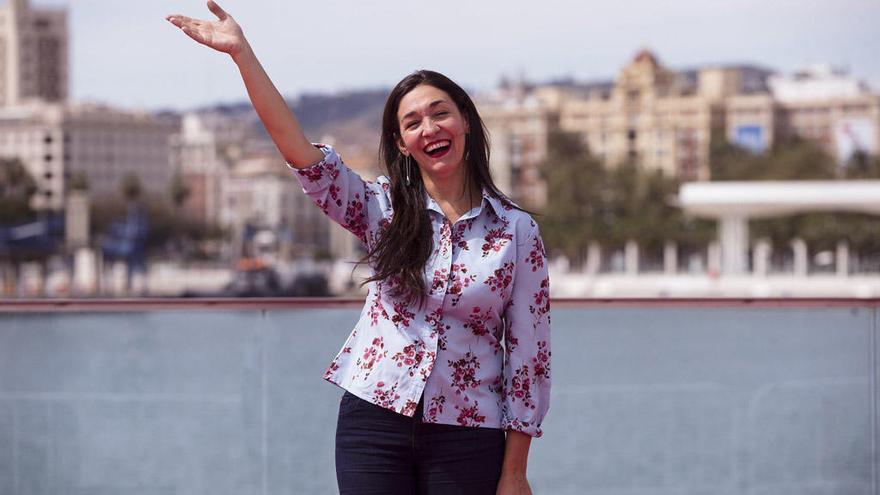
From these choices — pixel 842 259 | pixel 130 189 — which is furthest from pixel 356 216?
pixel 130 189

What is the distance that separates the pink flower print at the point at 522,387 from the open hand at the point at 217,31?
2.71ft

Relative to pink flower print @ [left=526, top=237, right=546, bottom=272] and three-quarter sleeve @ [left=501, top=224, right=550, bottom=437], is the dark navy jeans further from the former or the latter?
pink flower print @ [left=526, top=237, right=546, bottom=272]

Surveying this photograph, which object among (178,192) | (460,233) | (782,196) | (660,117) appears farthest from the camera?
(660,117)

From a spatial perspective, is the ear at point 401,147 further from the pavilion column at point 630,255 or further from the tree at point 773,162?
the tree at point 773,162

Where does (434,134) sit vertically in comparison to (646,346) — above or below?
above

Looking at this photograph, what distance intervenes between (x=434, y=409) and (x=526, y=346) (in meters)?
0.23

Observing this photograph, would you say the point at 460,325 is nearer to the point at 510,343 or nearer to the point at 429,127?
the point at 510,343

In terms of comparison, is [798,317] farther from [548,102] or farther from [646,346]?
[548,102]

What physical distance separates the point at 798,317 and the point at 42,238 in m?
88.1

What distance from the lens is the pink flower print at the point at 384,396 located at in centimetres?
267

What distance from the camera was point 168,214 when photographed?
342ft

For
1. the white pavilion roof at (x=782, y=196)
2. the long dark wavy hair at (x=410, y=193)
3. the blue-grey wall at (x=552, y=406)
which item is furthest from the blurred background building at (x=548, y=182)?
the long dark wavy hair at (x=410, y=193)

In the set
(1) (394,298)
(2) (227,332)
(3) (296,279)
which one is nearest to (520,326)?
(1) (394,298)

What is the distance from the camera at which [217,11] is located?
2.80 metres
